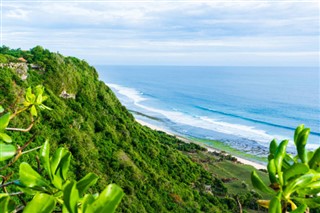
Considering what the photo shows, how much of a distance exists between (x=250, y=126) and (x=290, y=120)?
828 centimetres

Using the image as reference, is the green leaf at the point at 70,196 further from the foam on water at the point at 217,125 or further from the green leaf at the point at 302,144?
the foam on water at the point at 217,125

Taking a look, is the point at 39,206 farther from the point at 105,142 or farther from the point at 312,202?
the point at 105,142

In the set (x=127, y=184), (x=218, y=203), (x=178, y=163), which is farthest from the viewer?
(x=178, y=163)

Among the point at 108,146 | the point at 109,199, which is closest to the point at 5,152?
the point at 109,199

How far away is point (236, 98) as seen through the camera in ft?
307

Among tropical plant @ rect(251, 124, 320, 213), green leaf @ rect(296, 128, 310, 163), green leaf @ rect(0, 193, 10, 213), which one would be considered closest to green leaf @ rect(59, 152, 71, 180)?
green leaf @ rect(0, 193, 10, 213)

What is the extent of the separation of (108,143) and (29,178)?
29058mm

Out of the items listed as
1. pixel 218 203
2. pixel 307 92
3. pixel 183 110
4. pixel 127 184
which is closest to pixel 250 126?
pixel 183 110

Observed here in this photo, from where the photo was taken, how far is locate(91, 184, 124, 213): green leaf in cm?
111

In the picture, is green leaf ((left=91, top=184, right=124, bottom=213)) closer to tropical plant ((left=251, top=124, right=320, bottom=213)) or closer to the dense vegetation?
tropical plant ((left=251, top=124, right=320, bottom=213))

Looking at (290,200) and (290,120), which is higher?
(290,200)

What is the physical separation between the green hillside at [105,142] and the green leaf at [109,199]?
19871 mm

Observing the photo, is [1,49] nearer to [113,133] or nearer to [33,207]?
[113,133]

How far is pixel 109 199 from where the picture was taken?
3.65 feet
